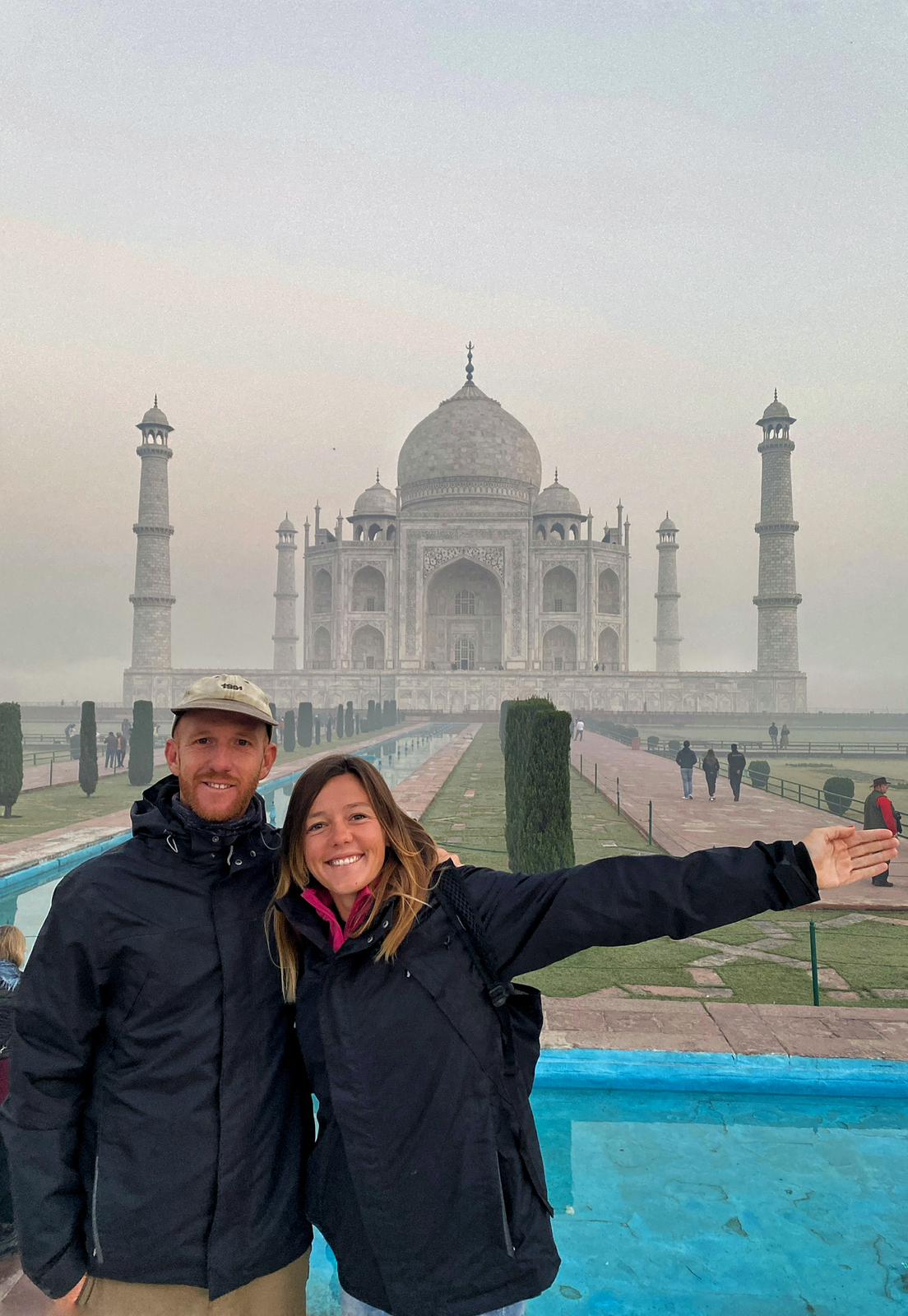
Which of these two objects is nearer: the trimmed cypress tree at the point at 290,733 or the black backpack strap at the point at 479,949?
the black backpack strap at the point at 479,949

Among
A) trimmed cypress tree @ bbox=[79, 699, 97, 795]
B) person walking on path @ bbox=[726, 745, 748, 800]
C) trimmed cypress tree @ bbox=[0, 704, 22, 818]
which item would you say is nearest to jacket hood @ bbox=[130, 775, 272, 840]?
trimmed cypress tree @ bbox=[0, 704, 22, 818]

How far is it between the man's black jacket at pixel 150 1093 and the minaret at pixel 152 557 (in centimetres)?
3698

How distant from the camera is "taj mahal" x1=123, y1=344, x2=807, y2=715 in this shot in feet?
120

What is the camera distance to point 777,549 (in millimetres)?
36281

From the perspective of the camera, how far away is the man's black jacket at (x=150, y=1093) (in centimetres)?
141

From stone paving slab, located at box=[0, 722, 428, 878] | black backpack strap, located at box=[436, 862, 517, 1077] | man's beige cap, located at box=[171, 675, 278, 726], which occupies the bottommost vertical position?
stone paving slab, located at box=[0, 722, 428, 878]

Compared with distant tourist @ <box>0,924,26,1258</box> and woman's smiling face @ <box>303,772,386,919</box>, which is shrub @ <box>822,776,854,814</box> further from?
woman's smiling face @ <box>303,772,386,919</box>

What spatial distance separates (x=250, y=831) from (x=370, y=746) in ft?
66.1

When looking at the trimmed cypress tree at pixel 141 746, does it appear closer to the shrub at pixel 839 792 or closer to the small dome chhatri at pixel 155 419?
the shrub at pixel 839 792

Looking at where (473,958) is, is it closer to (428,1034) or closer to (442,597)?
(428,1034)

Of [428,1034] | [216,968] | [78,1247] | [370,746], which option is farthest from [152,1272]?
Result: [370,746]

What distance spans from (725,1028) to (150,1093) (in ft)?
11.0

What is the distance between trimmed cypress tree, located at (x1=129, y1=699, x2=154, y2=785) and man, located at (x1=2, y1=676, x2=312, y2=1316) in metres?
14.1

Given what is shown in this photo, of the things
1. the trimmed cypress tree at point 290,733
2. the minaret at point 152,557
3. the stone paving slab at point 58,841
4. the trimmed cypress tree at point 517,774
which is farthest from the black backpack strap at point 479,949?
the minaret at point 152,557
